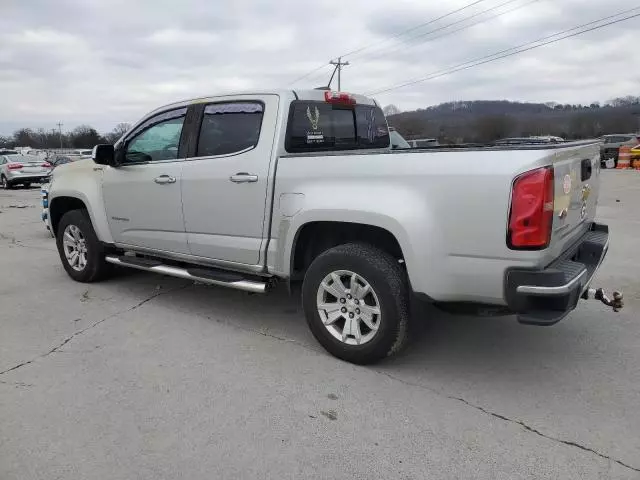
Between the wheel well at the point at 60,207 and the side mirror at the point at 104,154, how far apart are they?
A: 0.96m

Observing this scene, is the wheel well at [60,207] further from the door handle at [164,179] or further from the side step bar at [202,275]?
the door handle at [164,179]

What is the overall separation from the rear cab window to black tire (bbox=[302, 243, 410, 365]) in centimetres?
102

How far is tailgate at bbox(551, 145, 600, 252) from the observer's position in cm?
298

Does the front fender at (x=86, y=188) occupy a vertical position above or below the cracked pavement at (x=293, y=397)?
above

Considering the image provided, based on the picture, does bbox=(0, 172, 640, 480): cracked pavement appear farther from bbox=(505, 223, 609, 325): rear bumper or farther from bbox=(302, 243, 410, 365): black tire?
bbox=(505, 223, 609, 325): rear bumper

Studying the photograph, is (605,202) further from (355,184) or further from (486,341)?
(355,184)

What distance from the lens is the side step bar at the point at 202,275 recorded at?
405 cm

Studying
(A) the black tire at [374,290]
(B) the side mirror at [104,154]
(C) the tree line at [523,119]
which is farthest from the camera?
(C) the tree line at [523,119]

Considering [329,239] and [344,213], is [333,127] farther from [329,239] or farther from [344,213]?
[344,213]

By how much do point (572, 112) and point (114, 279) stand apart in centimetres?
4184

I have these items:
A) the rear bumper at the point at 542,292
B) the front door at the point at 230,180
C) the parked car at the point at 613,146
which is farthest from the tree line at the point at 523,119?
the rear bumper at the point at 542,292

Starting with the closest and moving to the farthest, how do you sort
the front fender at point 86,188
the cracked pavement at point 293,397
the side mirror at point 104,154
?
1. the cracked pavement at point 293,397
2. the side mirror at point 104,154
3. the front fender at point 86,188

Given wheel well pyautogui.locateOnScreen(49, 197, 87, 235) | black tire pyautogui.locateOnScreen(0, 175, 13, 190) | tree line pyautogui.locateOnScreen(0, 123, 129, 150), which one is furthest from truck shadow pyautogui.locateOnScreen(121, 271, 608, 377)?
tree line pyautogui.locateOnScreen(0, 123, 129, 150)

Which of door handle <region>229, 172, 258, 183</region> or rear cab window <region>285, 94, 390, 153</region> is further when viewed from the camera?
rear cab window <region>285, 94, 390, 153</region>
